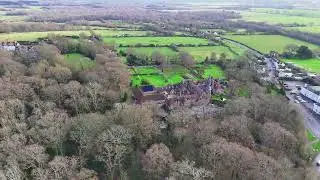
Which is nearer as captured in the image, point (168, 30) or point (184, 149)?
point (184, 149)

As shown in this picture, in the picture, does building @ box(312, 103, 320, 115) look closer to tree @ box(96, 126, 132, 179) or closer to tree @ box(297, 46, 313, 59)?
tree @ box(297, 46, 313, 59)

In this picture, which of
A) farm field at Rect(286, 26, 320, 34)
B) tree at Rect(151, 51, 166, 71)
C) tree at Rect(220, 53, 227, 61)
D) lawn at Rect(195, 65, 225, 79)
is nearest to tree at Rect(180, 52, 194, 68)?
lawn at Rect(195, 65, 225, 79)

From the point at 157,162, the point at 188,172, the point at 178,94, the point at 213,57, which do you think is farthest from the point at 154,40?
the point at 188,172

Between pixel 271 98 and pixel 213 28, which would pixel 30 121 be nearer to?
pixel 271 98

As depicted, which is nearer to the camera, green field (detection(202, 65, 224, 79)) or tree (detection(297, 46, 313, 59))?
green field (detection(202, 65, 224, 79))

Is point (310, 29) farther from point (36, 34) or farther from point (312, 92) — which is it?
point (36, 34)

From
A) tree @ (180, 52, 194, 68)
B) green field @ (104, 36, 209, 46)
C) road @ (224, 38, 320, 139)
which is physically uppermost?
green field @ (104, 36, 209, 46)

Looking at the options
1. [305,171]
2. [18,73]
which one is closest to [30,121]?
[18,73]
